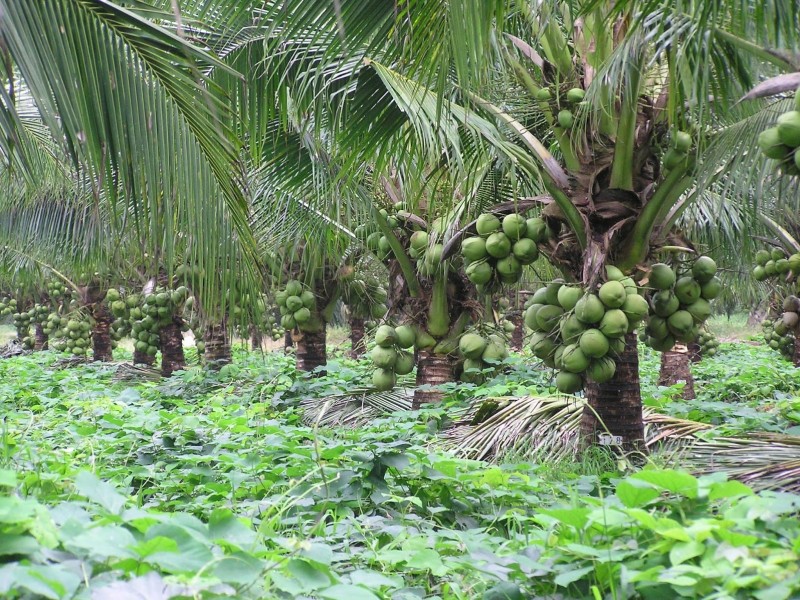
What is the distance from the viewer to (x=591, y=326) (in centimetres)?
400

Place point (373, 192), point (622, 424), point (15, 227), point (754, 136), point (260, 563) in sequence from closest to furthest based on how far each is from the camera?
point (260, 563), point (754, 136), point (622, 424), point (373, 192), point (15, 227)

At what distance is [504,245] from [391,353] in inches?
98.0

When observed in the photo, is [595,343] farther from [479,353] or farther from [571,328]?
[479,353]

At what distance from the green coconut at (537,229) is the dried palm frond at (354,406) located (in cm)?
267

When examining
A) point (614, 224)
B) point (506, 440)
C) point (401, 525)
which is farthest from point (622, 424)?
point (401, 525)

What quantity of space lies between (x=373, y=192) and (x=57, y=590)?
19.4 ft

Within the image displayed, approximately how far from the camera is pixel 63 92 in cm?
318

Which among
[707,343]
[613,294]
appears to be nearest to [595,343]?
[613,294]

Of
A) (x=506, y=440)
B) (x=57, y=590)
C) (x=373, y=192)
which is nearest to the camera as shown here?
(x=57, y=590)

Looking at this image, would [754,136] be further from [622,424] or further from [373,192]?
[373,192]

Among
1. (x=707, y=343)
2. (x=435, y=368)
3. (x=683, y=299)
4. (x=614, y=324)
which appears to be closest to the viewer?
(x=614, y=324)

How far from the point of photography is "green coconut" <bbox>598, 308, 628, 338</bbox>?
3.91 m

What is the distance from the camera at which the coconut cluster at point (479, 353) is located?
6.72 meters

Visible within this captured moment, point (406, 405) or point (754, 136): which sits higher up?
point (754, 136)
